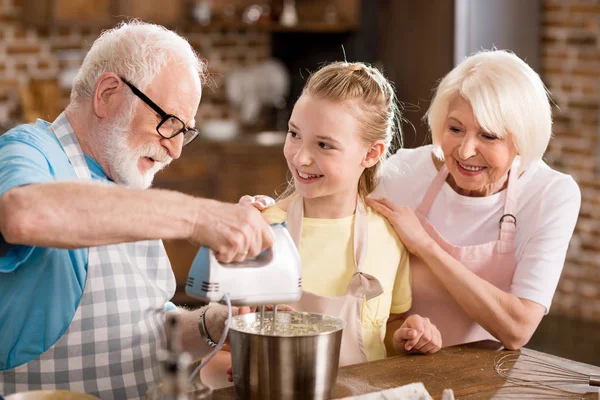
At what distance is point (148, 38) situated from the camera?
194 centimetres

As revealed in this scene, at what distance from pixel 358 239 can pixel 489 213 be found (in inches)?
16.2

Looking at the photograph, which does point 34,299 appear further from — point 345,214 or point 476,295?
point 476,295

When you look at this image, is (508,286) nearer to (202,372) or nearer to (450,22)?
(202,372)

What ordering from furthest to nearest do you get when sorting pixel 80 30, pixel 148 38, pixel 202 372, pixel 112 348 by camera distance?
pixel 80 30
pixel 202 372
pixel 148 38
pixel 112 348

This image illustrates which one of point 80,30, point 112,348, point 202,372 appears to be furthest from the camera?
point 80,30

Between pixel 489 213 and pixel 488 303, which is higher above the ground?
pixel 489 213

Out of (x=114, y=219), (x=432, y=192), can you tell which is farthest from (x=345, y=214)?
(x=114, y=219)

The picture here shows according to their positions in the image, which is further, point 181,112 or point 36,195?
point 181,112

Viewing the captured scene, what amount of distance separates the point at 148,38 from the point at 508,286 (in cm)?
112

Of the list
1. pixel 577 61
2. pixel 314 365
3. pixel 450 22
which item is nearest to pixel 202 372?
pixel 314 365

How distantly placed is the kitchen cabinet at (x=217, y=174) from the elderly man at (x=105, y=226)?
2875mm

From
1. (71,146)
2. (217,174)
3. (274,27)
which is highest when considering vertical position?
(274,27)

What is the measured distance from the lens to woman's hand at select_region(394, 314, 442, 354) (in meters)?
1.99

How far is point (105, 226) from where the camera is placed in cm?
148
